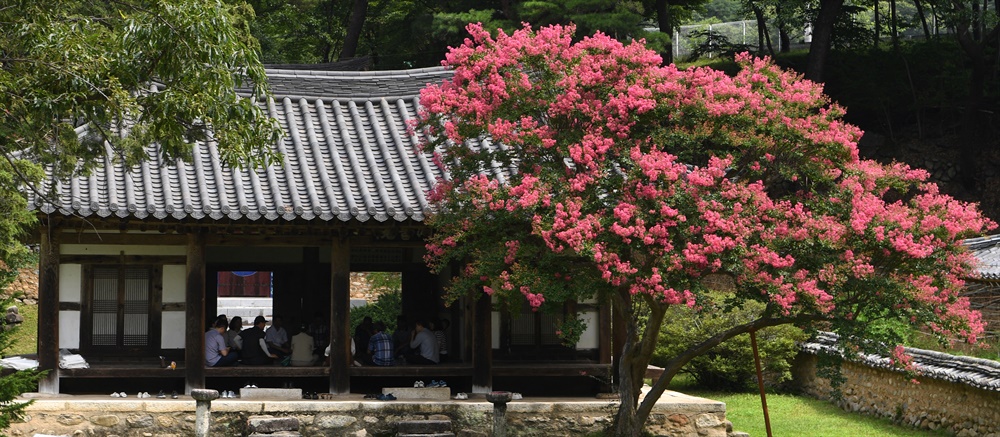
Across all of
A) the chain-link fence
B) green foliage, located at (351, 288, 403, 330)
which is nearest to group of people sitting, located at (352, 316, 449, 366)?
green foliage, located at (351, 288, 403, 330)

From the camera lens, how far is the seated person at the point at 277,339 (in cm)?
1747

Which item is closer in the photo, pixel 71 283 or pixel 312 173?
pixel 71 283

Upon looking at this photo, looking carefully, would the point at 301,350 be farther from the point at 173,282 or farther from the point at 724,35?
the point at 724,35

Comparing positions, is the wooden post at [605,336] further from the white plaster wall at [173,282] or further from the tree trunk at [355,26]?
the tree trunk at [355,26]

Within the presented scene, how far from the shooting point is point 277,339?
1759 centimetres

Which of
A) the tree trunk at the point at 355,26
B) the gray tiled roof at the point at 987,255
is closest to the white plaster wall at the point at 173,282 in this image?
the gray tiled roof at the point at 987,255

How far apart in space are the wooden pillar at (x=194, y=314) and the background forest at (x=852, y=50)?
13731 mm

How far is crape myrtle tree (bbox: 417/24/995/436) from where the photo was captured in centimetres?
1253

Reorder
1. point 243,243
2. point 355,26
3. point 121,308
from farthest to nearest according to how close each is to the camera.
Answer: point 355,26 → point 121,308 → point 243,243

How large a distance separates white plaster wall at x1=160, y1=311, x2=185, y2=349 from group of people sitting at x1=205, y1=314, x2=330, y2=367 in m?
0.38

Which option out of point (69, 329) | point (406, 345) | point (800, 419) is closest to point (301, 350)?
point (406, 345)

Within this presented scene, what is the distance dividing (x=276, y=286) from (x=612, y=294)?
815 cm

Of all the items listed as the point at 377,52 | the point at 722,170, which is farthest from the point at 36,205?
the point at 377,52

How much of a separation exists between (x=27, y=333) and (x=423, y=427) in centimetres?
1528
